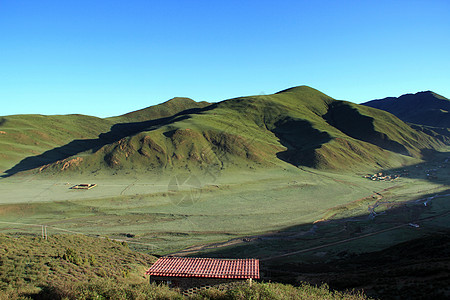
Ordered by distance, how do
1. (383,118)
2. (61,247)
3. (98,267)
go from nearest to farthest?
(98,267)
(61,247)
(383,118)

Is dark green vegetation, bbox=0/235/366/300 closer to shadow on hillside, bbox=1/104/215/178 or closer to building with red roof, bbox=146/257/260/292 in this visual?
building with red roof, bbox=146/257/260/292

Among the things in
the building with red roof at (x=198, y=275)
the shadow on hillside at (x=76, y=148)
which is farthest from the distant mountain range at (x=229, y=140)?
the building with red roof at (x=198, y=275)

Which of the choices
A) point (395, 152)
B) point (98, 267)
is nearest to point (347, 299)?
point (98, 267)

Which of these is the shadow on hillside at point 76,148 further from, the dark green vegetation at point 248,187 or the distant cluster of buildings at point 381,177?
the distant cluster of buildings at point 381,177

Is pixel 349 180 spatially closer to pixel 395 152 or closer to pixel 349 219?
pixel 349 219

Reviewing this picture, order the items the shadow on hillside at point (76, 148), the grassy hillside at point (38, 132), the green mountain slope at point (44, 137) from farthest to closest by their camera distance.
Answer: the grassy hillside at point (38, 132), the green mountain slope at point (44, 137), the shadow on hillside at point (76, 148)

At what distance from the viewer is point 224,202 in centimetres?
6069

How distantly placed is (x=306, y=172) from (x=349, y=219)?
3709 cm

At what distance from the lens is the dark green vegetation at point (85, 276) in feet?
44.7

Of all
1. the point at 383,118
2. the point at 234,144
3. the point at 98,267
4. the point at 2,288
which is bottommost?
the point at 98,267

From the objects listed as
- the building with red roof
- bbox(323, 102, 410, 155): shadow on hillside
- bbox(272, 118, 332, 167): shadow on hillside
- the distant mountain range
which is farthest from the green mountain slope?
bbox(323, 102, 410, 155): shadow on hillside

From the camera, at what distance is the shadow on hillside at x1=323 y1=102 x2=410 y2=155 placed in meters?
123

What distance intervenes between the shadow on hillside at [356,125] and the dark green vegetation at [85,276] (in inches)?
4611

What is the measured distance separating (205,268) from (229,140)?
8261 cm
